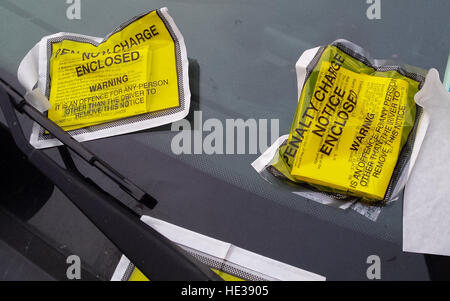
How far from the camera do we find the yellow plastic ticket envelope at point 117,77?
0.96 meters

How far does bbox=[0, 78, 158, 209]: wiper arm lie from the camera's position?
2.77ft

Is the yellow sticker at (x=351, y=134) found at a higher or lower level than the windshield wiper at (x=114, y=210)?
higher

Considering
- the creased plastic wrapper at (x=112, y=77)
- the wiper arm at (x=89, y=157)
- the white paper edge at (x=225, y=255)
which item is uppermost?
the creased plastic wrapper at (x=112, y=77)

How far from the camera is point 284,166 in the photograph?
2.92 feet

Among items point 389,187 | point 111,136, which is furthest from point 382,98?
point 111,136

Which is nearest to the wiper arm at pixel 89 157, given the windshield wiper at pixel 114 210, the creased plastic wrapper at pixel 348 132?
the windshield wiper at pixel 114 210

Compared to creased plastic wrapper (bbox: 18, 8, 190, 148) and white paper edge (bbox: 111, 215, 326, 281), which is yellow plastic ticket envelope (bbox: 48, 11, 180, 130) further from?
white paper edge (bbox: 111, 215, 326, 281)

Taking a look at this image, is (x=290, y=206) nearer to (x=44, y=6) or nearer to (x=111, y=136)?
(x=111, y=136)

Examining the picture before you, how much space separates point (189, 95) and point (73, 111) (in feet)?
0.86

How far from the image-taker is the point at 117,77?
97 centimetres

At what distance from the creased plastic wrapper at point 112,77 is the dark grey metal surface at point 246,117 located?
0.03 meters

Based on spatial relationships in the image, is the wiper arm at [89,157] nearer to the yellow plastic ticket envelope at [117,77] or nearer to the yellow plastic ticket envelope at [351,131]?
the yellow plastic ticket envelope at [117,77]
